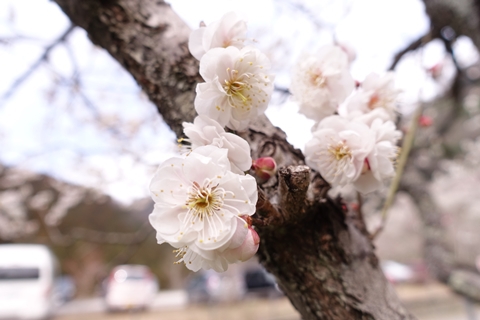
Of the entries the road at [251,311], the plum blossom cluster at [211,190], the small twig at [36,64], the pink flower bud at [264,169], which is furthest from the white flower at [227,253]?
the road at [251,311]

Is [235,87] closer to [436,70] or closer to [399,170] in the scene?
[399,170]

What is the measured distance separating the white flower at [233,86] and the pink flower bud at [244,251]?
0.15 meters

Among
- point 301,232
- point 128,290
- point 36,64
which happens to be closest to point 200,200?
point 301,232

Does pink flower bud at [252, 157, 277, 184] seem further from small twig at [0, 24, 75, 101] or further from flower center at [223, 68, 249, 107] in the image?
small twig at [0, 24, 75, 101]

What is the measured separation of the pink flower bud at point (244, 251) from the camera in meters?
0.36

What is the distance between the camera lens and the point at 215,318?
16.9 feet

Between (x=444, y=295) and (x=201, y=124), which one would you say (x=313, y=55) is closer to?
(x=201, y=124)

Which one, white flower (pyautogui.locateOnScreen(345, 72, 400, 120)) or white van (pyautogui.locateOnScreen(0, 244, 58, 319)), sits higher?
white flower (pyautogui.locateOnScreen(345, 72, 400, 120))

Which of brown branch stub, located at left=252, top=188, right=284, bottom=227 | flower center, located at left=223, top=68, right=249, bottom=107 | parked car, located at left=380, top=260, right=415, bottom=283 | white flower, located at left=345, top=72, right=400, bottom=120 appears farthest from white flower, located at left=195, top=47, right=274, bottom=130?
parked car, located at left=380, top=260, right=415, bottom=283

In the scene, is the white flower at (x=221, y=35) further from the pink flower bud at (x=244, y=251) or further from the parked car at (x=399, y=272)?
the parked car at (x=399, y=272)

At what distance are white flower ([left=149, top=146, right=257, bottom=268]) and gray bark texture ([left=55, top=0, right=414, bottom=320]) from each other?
0.06 metres

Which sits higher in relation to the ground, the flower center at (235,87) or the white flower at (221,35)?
the white flower at (221,35)

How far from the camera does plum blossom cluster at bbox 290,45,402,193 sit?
0.49 m

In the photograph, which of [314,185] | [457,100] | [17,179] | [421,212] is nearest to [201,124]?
[314,185]
